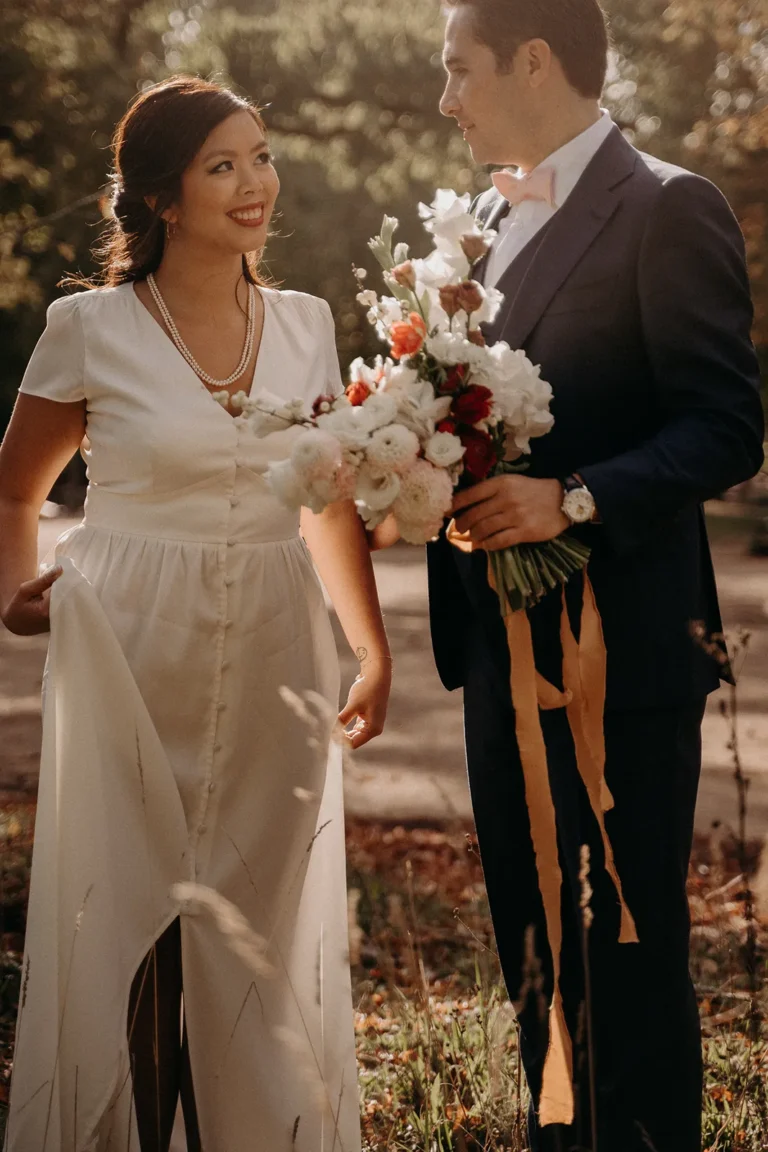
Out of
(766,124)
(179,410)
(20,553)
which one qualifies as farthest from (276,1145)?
(766,124)

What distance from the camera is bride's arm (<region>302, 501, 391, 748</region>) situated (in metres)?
3.09

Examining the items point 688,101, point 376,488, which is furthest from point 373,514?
point 688,101

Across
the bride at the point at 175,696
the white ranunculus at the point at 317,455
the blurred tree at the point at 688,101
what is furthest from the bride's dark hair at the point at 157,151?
the blurred tree at the point at 688,101

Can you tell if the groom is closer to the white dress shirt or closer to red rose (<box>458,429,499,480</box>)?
the white dress shirt

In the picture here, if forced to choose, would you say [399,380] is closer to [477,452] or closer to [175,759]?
[477,452]

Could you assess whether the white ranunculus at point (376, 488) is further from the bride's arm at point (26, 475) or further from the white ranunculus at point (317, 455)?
the bride's arm at point (26, 475)

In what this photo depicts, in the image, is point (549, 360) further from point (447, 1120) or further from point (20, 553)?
point (447, 1120)

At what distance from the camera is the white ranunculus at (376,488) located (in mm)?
2316

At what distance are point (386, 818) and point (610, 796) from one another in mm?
4311

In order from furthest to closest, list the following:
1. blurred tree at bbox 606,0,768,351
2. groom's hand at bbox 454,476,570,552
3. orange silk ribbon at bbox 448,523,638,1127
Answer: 1. blurred tree at bbox 606,0,768,351
2. orange silk ribbon at bbox 448,523,638,1127
3. groom's hand at bbox 454,476,570,552

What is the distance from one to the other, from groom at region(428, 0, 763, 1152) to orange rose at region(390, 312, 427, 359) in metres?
0.31

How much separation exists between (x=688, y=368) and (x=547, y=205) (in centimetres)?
52

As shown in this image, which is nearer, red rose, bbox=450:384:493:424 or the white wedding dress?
red rose, bbox=450:384:493:424

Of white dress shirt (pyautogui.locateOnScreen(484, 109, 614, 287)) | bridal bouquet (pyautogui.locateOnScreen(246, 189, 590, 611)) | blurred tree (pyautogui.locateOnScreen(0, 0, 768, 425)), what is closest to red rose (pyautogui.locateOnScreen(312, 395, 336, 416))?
bridal bouquet (pyautogui.locateOnScreen(246, 189, 590, 611))
